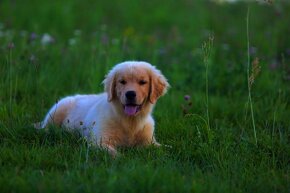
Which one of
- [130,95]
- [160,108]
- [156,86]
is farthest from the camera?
[160,108]

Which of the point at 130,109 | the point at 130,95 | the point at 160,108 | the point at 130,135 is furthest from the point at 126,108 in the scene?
the point at 160,108

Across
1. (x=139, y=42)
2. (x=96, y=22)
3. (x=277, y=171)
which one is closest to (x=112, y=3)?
(x=96, y=22)

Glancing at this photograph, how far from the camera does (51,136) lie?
5.06 metres

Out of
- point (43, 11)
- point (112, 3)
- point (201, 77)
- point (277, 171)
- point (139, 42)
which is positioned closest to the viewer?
point (277, 171)

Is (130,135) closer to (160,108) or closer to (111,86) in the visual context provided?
(111,86)

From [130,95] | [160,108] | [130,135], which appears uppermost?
[130,95]

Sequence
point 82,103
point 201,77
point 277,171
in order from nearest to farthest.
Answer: point 277,171
point 82,103
point 201,77

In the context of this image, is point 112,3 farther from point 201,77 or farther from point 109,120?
point 109,120

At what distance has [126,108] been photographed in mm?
5176

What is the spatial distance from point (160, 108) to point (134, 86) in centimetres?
123

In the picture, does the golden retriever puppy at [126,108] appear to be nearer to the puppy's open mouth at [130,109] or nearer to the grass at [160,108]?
the puppy's open mouth at [130,109]

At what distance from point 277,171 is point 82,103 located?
7.61ft

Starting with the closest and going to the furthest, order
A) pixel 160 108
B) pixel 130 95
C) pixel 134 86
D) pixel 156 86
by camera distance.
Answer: pixel 130 95 < pixel 134 86 < pixel 156 86 < pixel 160 108

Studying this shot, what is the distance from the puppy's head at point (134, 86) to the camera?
16.8ft
